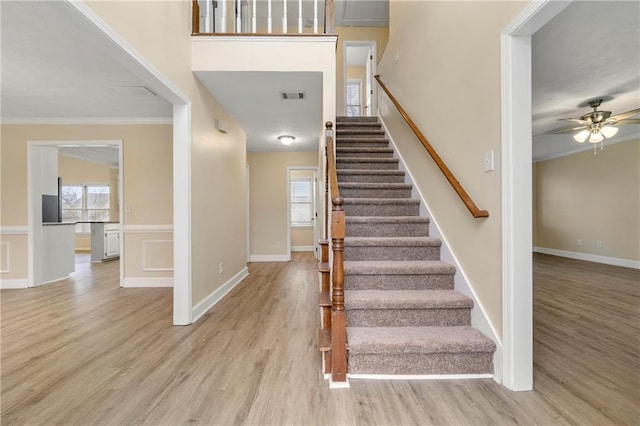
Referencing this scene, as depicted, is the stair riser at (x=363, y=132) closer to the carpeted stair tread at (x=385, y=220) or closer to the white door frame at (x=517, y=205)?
the carpeted stair tread at (x=385, y=220)

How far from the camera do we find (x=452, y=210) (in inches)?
92.5

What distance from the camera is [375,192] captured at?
3268 millimetres

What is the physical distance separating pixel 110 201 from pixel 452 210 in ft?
31.5

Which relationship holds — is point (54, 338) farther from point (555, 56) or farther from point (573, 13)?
point (555, 56)

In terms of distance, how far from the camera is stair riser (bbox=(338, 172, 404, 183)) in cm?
348

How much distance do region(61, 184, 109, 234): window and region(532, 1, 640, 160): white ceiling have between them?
34.0 ft

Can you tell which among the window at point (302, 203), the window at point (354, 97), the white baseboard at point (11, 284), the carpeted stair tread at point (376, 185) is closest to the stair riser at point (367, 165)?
the carpeted stair tread at point (376, 185)

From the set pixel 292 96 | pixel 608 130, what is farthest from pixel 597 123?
pixel 292 96

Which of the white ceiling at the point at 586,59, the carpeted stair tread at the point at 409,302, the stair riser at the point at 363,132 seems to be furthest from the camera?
the stair riser at the point at 363,132

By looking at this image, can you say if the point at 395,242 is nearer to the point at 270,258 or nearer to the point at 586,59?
the point at 586,59

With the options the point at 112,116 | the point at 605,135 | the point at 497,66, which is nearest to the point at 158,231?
the point at 112,116

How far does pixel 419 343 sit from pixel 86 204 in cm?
1024

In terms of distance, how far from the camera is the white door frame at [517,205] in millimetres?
1639

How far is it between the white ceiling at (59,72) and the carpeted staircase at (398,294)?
2346mm
